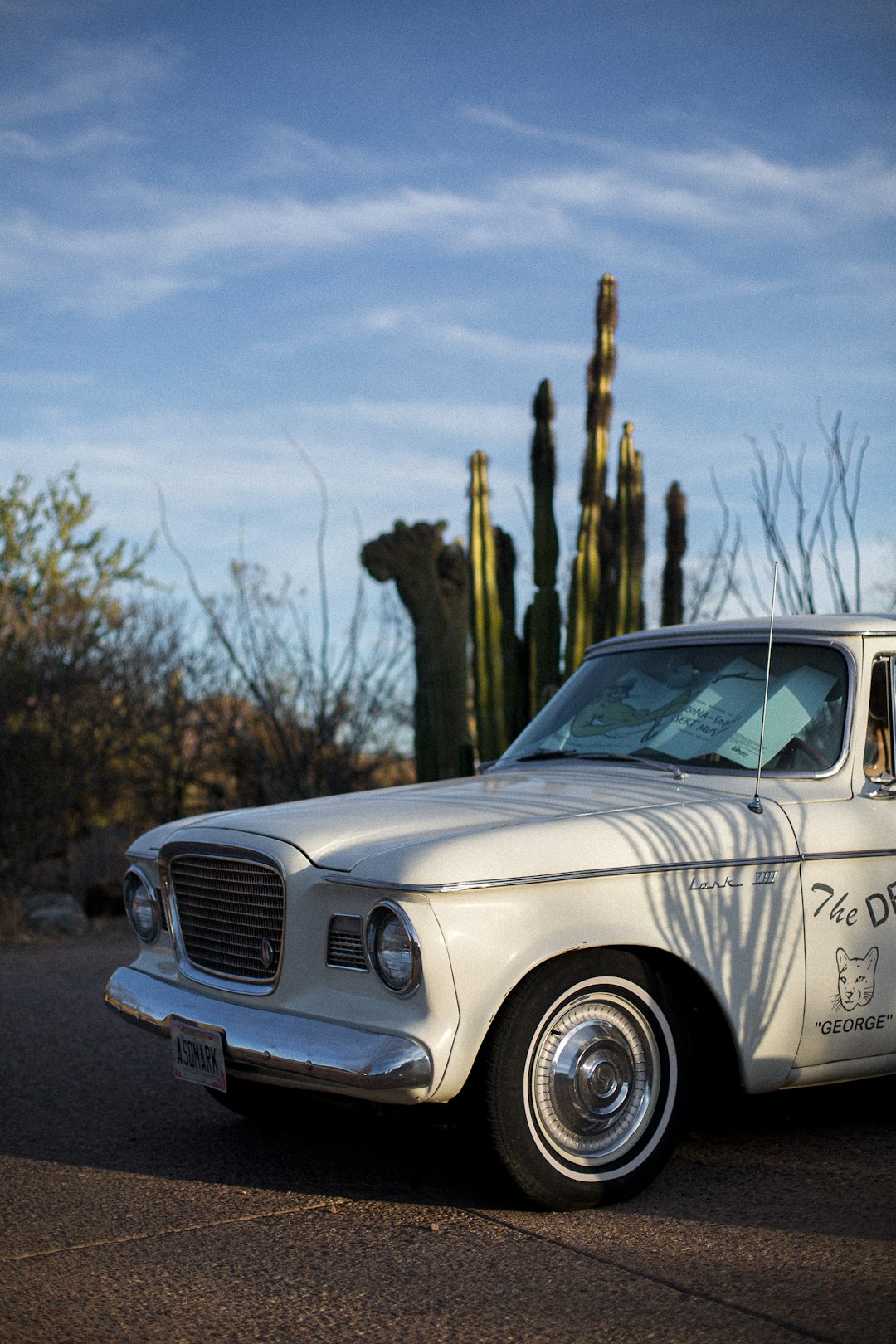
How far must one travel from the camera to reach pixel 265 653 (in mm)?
12727

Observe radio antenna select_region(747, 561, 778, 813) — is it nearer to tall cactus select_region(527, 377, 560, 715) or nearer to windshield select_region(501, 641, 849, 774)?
windshield select_region(501, 641, 849, 774)

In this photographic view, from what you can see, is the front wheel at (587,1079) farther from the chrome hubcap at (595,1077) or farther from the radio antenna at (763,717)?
the radio antenna at (763,717)

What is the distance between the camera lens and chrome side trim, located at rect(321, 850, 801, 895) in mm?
3641

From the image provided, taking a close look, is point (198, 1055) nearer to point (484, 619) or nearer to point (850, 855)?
point (850, 855)

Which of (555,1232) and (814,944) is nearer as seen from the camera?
(555,1232)

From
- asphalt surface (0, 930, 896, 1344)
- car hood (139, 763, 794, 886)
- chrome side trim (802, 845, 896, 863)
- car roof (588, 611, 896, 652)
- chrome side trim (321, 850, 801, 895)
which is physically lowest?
asphalt surface (0, 930, 896, 1344)

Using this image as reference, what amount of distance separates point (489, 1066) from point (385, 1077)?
32 centimetres

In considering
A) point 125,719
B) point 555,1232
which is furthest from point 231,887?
point 125,719

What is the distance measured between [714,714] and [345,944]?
1757mm

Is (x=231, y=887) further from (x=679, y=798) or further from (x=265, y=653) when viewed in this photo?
(x=265, y=653)

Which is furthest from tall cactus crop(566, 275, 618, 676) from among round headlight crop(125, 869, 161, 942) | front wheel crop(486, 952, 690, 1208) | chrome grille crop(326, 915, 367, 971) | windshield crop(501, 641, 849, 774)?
chrome grille crop(326, 915, 367, 971)

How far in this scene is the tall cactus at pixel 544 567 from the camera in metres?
11.3

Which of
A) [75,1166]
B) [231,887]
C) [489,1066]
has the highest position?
[231,887]

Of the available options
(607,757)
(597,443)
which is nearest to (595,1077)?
(607,757)
